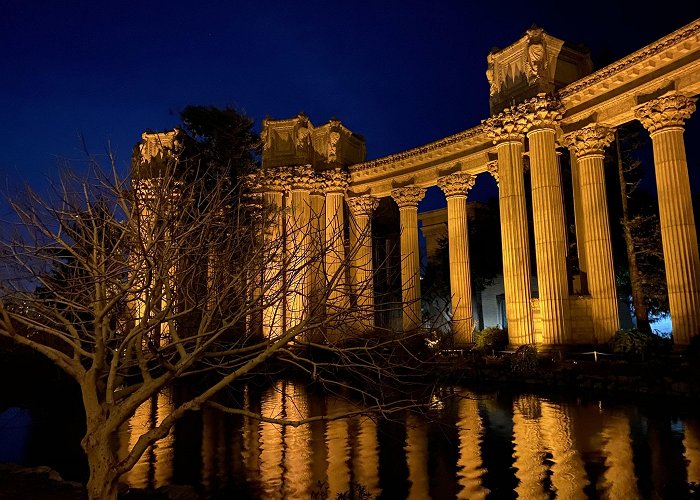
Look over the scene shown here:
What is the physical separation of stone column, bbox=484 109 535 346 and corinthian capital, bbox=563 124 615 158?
244 cm

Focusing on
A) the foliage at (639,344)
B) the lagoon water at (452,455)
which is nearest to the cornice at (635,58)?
the foliage at (639,344)

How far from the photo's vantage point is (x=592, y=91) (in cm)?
2238

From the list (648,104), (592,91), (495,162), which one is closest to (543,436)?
(648,104)

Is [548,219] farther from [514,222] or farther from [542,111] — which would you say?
[542,111]

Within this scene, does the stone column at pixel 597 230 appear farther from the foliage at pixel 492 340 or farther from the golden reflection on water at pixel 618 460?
the golden reflection on water at pixel 618 460

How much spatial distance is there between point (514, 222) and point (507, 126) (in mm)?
4333

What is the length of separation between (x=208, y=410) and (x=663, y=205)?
1746cm

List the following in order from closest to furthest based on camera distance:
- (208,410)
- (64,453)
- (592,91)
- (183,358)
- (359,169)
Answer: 1. (183,358)
2. (64,453)
3. (208,410)
4. (592,91)
5. (359,169)

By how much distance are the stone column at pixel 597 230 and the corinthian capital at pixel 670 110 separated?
2.88 m

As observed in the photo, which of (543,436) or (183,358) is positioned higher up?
(183,358)

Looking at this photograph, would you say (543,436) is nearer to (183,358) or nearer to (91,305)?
(183,358)

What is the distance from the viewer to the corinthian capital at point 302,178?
3194 centimetres

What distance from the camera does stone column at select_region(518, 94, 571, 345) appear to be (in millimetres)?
21797

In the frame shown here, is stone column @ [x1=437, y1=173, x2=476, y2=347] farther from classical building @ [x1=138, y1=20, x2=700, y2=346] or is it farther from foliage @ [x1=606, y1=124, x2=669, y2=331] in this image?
foliage @ [x1=606, y1=124, x2=669, y2=331]
